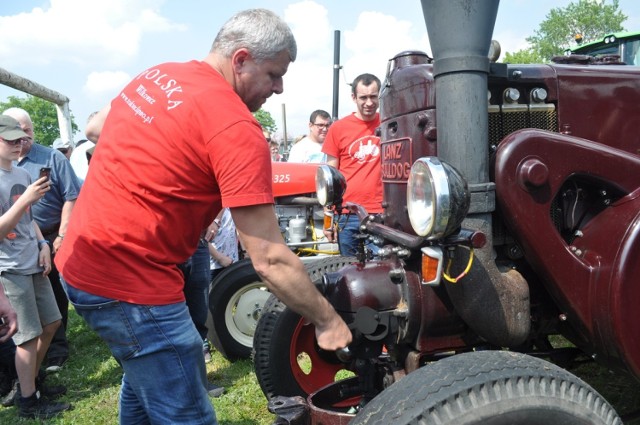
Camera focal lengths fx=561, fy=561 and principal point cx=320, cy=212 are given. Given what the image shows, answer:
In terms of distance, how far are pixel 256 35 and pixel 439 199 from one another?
78cm

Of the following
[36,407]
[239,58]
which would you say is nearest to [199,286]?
[36,407]

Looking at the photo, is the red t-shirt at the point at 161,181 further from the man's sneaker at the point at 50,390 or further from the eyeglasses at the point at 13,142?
the man's sneaker at the point at 50,390

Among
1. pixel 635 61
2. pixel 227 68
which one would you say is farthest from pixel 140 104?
pixel 635 61

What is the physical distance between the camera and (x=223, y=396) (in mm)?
3555

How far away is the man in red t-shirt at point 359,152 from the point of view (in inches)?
162

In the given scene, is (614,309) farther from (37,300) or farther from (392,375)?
(37,300)

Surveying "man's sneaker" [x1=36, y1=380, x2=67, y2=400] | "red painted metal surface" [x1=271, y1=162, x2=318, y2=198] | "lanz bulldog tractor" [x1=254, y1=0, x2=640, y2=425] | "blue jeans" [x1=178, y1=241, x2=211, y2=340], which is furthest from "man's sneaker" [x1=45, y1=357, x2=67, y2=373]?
"lanz bulldog tractor" [x1=254, y1=0, x2=640, y2=425]

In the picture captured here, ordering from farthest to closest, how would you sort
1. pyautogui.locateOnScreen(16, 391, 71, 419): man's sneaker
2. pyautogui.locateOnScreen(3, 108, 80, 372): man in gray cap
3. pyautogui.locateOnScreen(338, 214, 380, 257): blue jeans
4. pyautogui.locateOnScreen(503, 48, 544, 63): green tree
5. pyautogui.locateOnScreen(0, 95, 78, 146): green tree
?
1. pyautogui.locateOnScreen(0, 95, 78, 146): green tree
2. pyautogui.locateOnScreen(503, 48, 544, 63): green tree
3. pyautogui.locateOnScreen(3, 108, 80, 372): man in gray cap
4. pyautogui.locateOnScreen(338, 214, 380, 257): blue jeans
5. pyautogui.locateOnScreen(16, 391, 71, 419): man's sneaker

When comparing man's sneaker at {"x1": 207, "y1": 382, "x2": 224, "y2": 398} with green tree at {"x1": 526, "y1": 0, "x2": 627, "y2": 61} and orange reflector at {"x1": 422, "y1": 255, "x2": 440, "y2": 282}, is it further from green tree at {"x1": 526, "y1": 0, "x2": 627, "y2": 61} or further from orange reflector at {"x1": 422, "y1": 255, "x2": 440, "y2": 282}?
green tree at {"x1": 526, "y1": 0, "x2": 627, "y2": 61}

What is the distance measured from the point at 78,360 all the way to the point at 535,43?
44780mm

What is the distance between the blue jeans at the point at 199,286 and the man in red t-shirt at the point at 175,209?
5.63 ft

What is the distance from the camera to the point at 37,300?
372 cm

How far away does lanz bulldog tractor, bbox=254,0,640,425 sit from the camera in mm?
1668

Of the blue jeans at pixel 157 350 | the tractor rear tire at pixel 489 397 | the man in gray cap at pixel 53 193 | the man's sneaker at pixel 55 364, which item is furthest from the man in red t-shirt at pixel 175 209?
the man's sneaker at pixel 55 364
